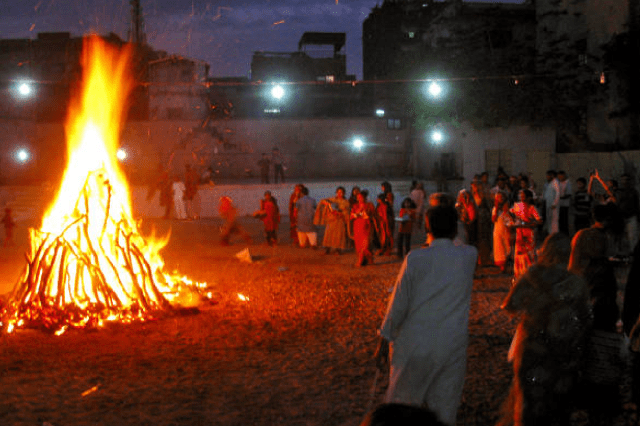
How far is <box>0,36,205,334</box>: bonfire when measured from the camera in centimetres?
866

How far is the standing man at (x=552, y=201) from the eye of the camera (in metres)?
15.6

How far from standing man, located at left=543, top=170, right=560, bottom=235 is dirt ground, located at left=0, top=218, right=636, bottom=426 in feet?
17.4

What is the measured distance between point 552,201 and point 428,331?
13.1 meters

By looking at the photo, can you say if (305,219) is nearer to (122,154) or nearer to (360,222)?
(360,222)

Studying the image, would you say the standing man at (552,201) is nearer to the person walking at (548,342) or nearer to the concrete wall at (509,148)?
the concrete wall at (509,148)

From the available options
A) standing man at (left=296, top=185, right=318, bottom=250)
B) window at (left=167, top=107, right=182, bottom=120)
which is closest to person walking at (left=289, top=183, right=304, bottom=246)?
standing man at (left=296, top=185, right=318, bottom=250)

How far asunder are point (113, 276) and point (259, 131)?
983 inches

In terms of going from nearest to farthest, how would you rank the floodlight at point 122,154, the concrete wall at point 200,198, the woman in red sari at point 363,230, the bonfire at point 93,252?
the bonfire at point 93,252 → the woman in red sari at point 363,230 → the concrete wall at point 200,198 → the floodlight at point 122,154

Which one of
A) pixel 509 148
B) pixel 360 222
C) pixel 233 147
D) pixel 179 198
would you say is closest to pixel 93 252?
pixel 360 222

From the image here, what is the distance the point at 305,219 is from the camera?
616 inches

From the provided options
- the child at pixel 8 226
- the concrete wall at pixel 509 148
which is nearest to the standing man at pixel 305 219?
the child at pixel 8 226

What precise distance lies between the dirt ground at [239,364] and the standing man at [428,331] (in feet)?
3.55

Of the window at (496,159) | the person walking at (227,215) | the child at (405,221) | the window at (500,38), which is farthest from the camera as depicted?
the window at (500,38)

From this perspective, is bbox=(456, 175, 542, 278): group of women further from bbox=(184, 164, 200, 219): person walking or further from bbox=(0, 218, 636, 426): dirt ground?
bbox=(184, 164, 200, 219): person walking
